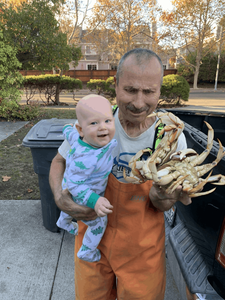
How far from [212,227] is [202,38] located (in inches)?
1152

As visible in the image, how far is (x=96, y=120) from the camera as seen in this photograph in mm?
1288

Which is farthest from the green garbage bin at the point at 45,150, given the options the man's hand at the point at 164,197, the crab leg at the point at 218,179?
the crab leg at the point at 218,179

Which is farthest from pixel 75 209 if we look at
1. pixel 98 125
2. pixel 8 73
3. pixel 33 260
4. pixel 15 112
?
pixel 15 112

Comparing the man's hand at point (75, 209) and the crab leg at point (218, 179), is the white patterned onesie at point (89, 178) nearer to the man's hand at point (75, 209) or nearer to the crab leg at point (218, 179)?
the man's hand at point (75, 209)

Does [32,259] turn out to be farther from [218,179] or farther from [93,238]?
[218,179]

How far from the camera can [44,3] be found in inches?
348

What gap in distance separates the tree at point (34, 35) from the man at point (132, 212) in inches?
324

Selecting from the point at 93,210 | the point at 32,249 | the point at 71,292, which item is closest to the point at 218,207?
the point at 93,210

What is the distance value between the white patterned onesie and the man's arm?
0.04m

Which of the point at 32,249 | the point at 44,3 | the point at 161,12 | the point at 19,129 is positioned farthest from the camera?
the point at 161,12

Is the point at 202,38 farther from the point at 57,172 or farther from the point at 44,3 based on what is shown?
the point at 57,172

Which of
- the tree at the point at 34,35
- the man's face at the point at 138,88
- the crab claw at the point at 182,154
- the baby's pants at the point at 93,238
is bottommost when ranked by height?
the baby's pants at the point at 93,238

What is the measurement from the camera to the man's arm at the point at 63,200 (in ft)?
4.58

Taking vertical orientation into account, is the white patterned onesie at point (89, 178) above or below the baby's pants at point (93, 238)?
above
